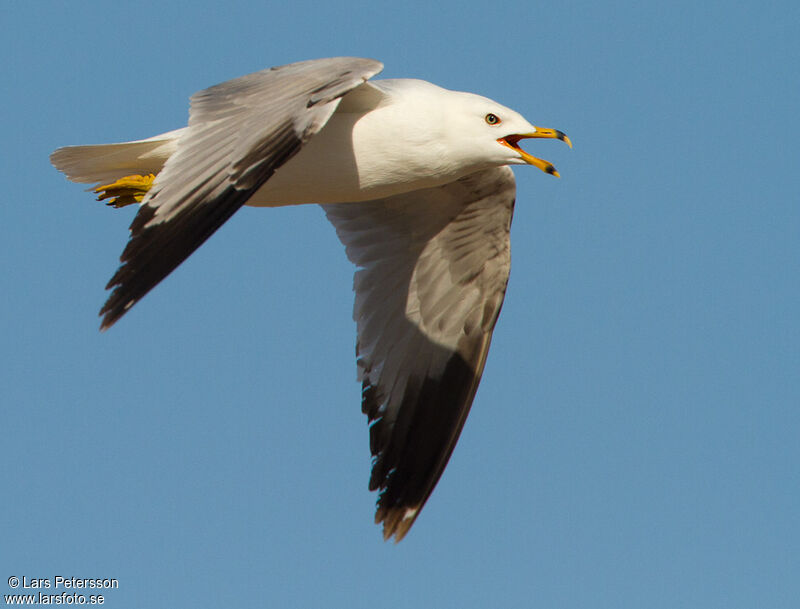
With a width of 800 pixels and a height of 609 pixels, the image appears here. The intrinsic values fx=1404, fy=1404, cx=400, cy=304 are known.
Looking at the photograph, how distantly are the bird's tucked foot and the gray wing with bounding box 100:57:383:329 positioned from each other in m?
0.93

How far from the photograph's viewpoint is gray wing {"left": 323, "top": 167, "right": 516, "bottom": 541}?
874 cm

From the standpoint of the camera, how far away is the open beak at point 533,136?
7352mm

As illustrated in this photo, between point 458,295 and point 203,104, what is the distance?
8.35 ft

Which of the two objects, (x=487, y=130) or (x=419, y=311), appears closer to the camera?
(x=487, y=130)

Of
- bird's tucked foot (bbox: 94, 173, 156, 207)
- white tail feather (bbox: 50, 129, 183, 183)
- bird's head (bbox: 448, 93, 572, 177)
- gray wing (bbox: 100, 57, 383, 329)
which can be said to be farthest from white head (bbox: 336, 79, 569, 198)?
bird's tucked foot (bbox: 94, 173, 156, 207)

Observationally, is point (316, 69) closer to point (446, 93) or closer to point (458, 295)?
point (446, 93)

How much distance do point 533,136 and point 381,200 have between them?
1526 mm

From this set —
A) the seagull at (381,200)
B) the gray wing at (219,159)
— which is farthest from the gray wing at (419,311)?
the gray wing at (219,159)

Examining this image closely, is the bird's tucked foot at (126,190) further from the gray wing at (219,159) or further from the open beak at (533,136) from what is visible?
the open beak at (533,136)

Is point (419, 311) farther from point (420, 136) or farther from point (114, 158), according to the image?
point (114, 158)

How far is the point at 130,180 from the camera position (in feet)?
25.9

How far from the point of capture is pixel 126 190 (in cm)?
795

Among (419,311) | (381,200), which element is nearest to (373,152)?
(381,200)

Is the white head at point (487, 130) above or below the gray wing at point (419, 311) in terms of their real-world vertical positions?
above
